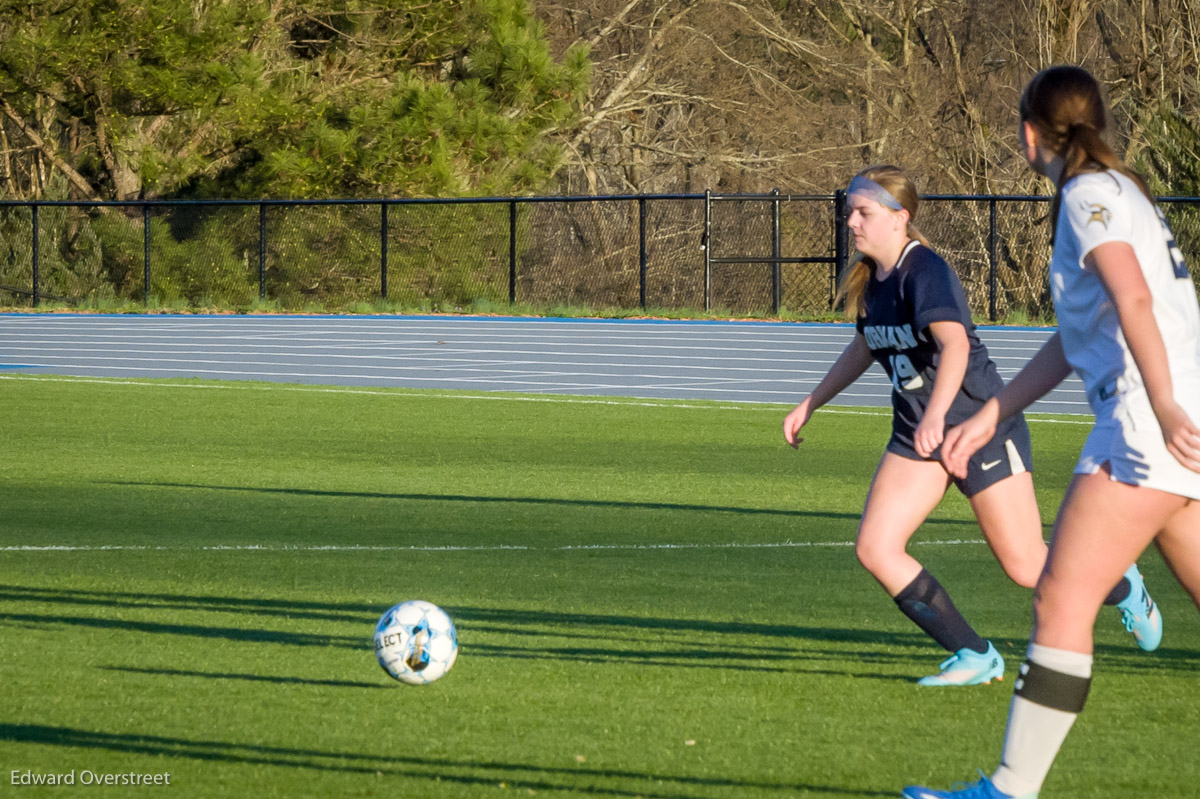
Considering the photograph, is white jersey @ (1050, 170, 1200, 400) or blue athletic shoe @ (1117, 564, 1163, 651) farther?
blue athletic shoe @ (1117, 564, 1163, 651)

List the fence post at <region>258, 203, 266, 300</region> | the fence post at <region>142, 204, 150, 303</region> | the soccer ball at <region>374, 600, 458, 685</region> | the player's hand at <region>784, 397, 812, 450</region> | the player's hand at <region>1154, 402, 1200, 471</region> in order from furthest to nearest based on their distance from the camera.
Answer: the fence post at <region>142, 204, 150, 303</region> < the fence post at <region>258, 203, 266, 300</region> < the player's hand at <region>784, 397, 812, 450</region> < the soccer ball at <region>374, 600, 458, 685</region> < the player's hand at <region>1154, 402, 1200, 471</region>

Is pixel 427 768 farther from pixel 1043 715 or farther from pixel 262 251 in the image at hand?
pixel 262 251

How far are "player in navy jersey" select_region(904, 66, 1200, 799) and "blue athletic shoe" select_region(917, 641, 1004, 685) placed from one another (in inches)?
64.7

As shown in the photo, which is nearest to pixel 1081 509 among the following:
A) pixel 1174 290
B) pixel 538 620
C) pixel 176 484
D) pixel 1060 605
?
pixel 1060 605

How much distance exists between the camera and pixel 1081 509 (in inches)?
162

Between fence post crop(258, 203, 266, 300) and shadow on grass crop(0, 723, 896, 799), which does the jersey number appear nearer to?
shadow on grass crop(0, 723, 896, 799)

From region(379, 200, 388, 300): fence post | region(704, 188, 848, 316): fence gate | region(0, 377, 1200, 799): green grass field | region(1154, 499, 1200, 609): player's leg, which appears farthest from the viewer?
region(379, 200, 388, 300): fence post

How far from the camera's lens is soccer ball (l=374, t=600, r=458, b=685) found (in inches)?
233

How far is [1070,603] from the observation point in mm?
4172

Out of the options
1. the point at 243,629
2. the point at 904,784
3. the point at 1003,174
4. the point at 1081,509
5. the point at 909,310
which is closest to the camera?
the point at 1081,509

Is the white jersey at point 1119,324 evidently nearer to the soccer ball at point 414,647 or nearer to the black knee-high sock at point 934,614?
the black knee-high sock at point 934,614

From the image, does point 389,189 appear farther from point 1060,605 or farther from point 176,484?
point 1060,605

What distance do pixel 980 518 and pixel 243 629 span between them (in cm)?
282

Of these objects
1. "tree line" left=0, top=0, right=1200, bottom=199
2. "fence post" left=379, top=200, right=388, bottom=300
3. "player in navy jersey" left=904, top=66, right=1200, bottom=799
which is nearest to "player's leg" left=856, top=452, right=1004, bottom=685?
"player in navy jersey" left=904, top=66, right=1200, bottom=799
